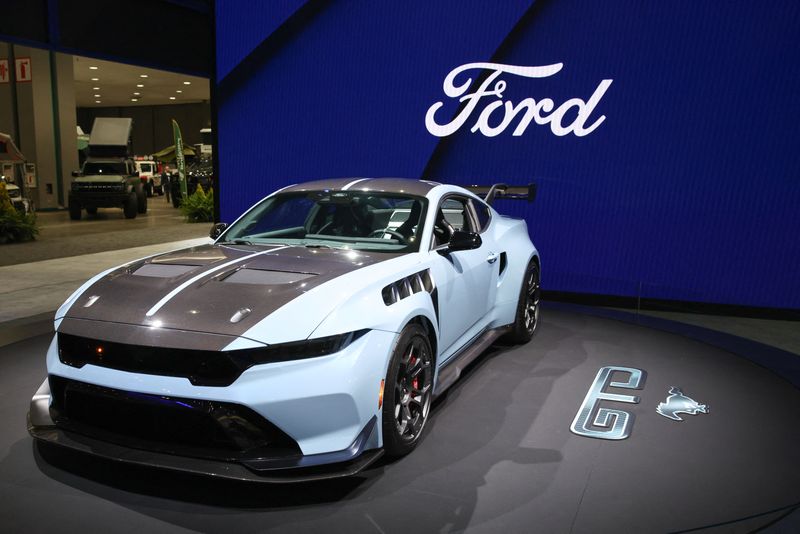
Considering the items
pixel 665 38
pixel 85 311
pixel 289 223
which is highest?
pixel 665 38

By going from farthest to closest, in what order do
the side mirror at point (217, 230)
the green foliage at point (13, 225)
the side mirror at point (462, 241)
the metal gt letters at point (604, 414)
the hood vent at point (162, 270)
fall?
the green foliage at point (13, 225) < the side mirror at point (217, 230) < the side mirror at point (462, 241) < the metal gt letters at point (604, 414) < the hood vent at point (162, 270)

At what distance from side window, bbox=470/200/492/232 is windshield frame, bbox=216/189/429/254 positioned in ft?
2.77

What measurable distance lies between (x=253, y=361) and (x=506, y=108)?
201 inches

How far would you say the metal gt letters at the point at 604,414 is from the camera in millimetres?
3449

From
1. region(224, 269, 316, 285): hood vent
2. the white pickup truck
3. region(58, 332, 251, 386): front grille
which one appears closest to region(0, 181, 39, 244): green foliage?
region(224, 269, 316, 285): hood vent

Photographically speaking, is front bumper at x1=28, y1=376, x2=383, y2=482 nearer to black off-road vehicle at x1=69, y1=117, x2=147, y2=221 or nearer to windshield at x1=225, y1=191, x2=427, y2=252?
windshield at x1=225, y1=191, x2=427, y2=252

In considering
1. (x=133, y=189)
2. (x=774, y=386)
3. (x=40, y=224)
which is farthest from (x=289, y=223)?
(x=133, y=189)

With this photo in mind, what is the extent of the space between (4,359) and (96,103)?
123ft

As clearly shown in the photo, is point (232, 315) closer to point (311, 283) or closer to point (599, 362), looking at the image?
point (311, 283)

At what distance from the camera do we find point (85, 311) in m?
2.78

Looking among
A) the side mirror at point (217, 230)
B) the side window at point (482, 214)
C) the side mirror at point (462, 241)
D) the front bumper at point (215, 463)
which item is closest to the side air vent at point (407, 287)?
the side mirror at point (462, 241)

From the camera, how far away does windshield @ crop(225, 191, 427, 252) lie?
3.68 meters

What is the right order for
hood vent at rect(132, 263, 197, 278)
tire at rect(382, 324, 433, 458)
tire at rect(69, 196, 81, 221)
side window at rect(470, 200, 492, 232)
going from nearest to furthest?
tire at rect(382, 324, 433, 458)
hood vent at rect(132, 263, 197, 278)
side window at rect(470, 200, 492, 232)
tire at rect(69, 196, 81, 221)

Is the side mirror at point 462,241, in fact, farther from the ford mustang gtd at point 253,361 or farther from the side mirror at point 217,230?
the side mirror at point 217,230
